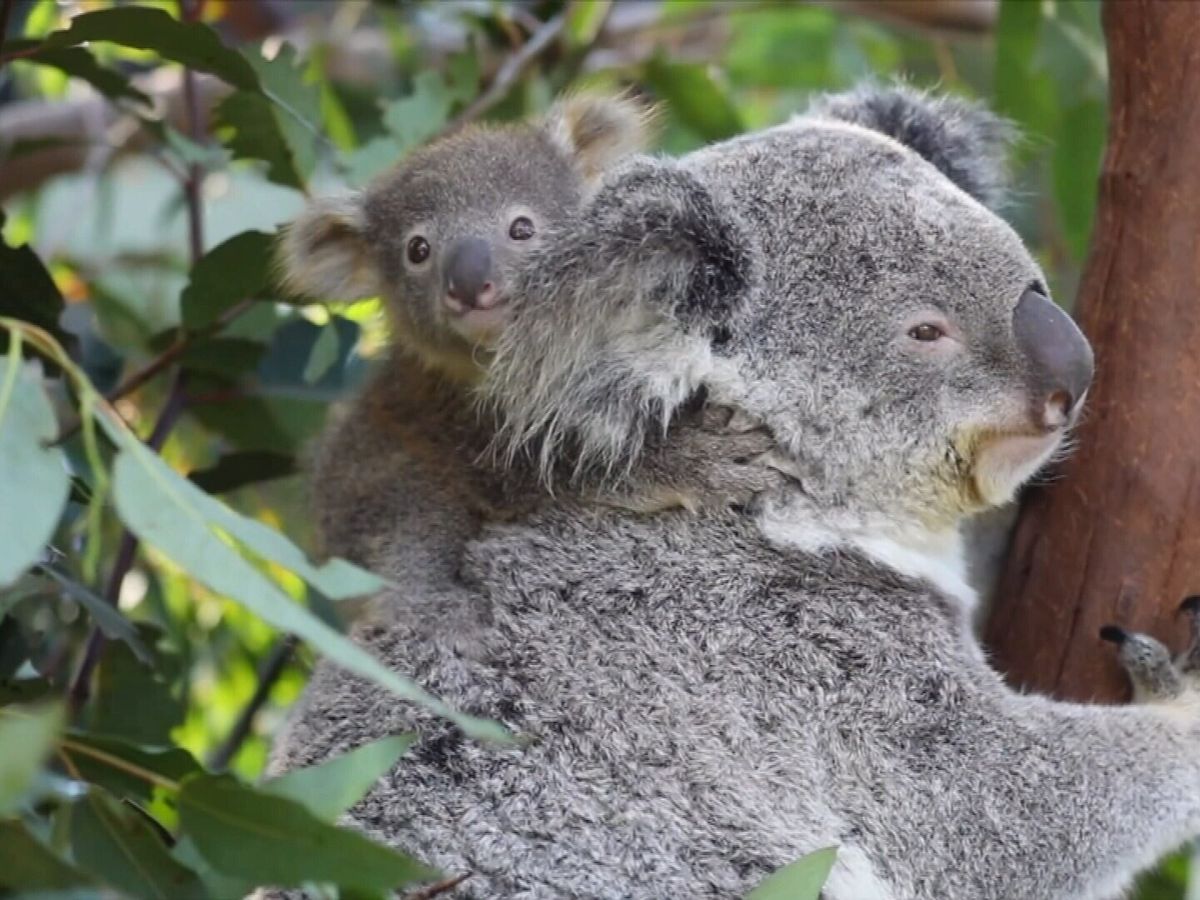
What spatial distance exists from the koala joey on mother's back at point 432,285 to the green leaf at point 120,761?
0.68 m

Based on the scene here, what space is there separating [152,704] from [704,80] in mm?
1899

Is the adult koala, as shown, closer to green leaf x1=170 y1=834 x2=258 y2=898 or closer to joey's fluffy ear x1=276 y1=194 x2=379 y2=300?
green leaf x1=170 y1=834 x2=258 y2=898

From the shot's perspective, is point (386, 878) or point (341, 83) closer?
point (386, 878)

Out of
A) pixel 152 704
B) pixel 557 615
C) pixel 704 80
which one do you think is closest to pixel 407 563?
pixel 557 615

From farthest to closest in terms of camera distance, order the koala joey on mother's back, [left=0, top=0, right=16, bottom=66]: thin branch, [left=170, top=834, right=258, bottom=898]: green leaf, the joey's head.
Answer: the joey's head
the koala joey on mother's back
[left=0, top=0, right=16, bottom=66]: thin branch
[left=170, top=834, right=258, bottom=898]: green leaf

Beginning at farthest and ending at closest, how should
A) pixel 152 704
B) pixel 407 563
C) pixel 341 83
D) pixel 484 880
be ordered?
pixel 341 83 < pixel 152 704 < pixel 407 563 < pixel 484 880

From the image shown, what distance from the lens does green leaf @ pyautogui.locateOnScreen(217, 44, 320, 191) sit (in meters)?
2.72

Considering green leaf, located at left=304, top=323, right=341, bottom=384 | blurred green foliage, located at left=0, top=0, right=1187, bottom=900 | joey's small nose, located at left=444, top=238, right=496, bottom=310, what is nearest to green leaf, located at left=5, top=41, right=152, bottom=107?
blurred green foliage, located at left=0, top=0, right=1187, bottom=900

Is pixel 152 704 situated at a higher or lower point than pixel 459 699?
lower

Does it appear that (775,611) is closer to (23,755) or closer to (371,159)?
(23,755)

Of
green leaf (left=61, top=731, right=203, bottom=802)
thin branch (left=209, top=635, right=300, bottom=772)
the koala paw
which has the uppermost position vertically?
green leaf (left=61, top=731, right=203, bottom=802)

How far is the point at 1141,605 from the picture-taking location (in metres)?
2.36

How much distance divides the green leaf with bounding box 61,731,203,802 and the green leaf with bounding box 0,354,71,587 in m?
0.31

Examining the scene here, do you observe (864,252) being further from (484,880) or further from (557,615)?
(484,880)
